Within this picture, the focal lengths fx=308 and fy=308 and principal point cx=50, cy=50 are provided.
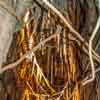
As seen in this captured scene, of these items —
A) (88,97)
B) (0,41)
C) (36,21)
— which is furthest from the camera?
(88,97)

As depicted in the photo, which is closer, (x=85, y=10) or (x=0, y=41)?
(x=0, y=41)

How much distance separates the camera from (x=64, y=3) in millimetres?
1363

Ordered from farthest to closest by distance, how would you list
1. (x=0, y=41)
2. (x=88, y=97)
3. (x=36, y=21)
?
1. (x=88, y=97)
2. (x=36, y=21)
3. (x=0, y=41)

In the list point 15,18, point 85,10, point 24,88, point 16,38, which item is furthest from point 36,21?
point 15,18

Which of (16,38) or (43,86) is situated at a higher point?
(16,38)

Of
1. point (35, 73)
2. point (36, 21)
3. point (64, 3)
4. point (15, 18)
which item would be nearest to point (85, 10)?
point (64, 3)

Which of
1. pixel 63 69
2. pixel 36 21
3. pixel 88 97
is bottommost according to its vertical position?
pixel 88 97

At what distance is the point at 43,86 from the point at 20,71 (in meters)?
0.15

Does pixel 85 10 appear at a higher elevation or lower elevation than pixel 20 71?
higher

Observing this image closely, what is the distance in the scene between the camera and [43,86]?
5.08 ft

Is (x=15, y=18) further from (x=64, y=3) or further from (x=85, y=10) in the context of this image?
(x=85, y=10)

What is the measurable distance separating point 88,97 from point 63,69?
0.62 ft

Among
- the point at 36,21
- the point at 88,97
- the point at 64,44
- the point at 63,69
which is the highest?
the point at 36,21

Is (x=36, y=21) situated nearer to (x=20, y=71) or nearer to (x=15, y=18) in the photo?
(x=20, y=71)
